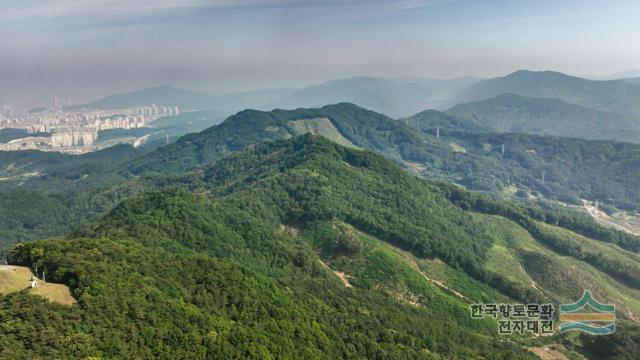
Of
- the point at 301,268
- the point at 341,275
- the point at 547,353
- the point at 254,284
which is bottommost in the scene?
the point at 547,353

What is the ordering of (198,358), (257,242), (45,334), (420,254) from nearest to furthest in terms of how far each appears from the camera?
(45,334) → (198,358) → (257,242) → (420,254)

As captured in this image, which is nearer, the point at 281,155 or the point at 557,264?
the point at 557,264

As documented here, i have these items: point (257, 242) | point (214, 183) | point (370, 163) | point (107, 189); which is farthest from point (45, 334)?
point (107, 189)

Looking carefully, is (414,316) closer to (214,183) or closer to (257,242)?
(257,242)

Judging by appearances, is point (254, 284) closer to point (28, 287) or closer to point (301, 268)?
point (28, 287)

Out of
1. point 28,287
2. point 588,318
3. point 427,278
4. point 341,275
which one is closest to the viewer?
point 28,287

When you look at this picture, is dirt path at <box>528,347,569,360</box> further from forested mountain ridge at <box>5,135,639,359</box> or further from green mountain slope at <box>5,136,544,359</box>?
green mountain slope at <box>5,136,544,359</box>

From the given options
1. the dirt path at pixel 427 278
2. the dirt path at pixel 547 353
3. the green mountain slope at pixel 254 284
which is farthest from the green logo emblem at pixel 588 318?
the dirt path at pixel 427 278

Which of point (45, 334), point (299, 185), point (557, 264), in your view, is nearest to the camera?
point (45, 334)

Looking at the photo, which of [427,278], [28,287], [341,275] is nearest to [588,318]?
[427,278]
